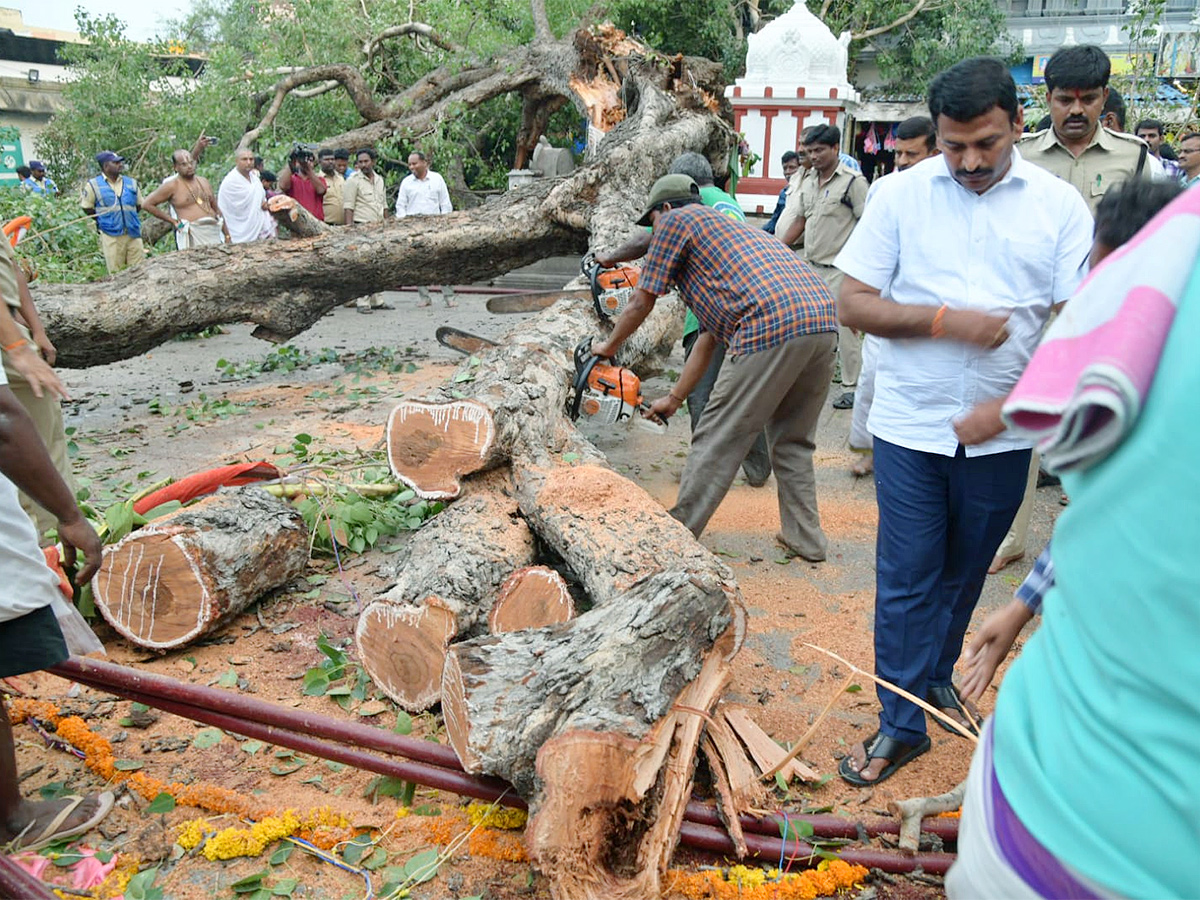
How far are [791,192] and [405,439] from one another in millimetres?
4547

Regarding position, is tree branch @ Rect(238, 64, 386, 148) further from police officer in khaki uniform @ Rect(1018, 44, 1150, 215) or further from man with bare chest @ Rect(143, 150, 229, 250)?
police officer in khaki uniform @ Rect(1018, 44, 1150, 215)

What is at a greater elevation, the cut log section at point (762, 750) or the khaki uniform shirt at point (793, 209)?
the khaki uniform shirt at point (793, 209)

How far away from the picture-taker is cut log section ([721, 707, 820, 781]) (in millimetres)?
2734

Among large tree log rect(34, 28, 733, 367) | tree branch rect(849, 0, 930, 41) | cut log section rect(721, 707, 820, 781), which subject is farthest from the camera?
tree branch rect(849, 0, 930, 41)

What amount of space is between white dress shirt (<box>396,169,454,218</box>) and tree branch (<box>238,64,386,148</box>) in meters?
2.70

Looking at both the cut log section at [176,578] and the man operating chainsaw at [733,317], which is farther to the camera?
the man operating chainsaw at [733,317]

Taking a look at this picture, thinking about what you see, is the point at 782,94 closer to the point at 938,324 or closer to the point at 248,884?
the point at 938,324

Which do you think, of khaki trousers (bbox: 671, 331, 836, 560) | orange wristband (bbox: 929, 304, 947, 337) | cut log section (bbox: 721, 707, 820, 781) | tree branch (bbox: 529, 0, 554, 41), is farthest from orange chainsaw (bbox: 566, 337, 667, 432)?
tree branch (bbox: 529, 0, 554, 41)

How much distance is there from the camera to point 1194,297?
0.92 meters

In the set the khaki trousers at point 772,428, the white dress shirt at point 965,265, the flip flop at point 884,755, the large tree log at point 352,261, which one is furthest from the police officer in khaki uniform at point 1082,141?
the large tree log at point 352,261

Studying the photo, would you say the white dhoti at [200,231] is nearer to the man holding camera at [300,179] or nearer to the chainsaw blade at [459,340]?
the man holding camera at [300,179]

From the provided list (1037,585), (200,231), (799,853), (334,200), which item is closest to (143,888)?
(799,853)

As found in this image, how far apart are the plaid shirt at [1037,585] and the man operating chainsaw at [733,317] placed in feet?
7.84

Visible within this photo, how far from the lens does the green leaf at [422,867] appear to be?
7.66 ft
